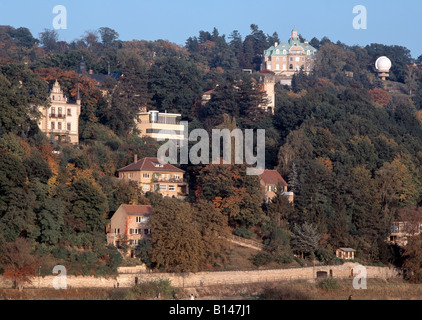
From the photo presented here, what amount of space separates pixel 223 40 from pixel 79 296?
100986 mm

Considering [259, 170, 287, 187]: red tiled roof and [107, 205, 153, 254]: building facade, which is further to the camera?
[259, 170, 287, 187]: red tiled roof

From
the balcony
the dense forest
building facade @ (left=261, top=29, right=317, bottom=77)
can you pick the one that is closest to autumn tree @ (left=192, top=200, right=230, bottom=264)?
the dense forest

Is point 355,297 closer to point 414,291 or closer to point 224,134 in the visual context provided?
point 414,291

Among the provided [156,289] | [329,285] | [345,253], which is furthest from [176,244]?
[345,253]

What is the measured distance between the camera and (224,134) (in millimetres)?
63969

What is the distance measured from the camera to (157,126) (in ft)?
245

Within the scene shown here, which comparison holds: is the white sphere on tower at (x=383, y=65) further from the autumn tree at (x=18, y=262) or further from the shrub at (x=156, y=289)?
the autumn tree at (x=18, y=262)

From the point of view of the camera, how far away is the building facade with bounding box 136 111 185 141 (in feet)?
244

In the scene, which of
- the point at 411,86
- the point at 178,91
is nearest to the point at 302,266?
the point at 178,91

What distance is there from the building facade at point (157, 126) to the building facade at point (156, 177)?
36.5 ft

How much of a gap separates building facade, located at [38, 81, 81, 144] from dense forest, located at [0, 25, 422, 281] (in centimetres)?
114

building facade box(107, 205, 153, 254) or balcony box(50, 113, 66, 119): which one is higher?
balcony box(50, 113, 66, 119)

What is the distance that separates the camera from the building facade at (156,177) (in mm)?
61469

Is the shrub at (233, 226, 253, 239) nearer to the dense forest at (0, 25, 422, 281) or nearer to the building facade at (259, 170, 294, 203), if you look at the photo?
the dense forest at (0, 25, 422, 281)
